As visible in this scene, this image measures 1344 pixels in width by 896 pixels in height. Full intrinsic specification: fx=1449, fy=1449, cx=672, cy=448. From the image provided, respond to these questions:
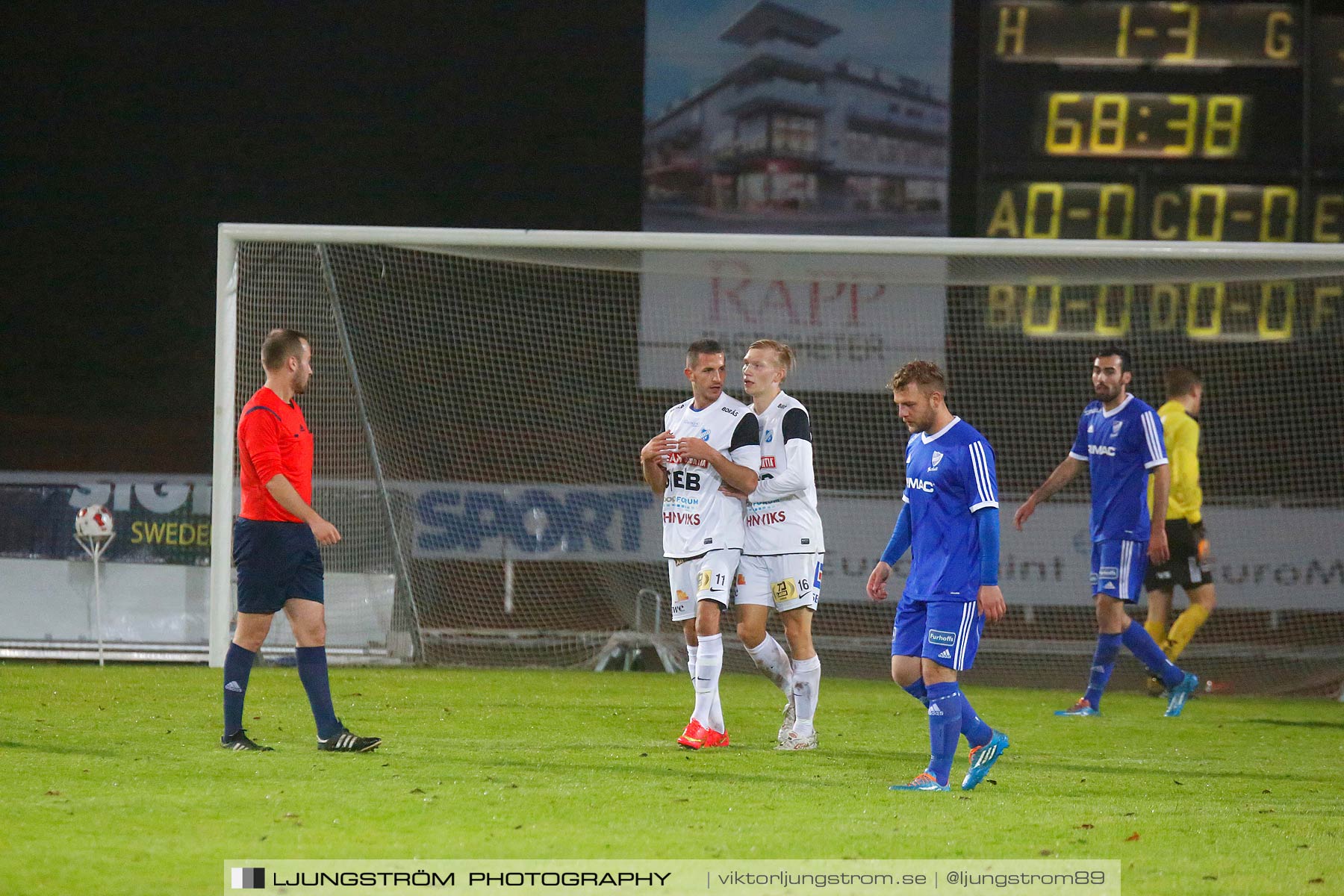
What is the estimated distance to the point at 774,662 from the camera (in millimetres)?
6270

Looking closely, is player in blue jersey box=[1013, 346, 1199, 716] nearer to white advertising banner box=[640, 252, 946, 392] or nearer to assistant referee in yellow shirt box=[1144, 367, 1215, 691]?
assistant referee in yellow shirt box=[1144, 367, 1215, 691]

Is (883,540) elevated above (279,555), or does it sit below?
below

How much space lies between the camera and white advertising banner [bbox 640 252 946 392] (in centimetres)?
1136

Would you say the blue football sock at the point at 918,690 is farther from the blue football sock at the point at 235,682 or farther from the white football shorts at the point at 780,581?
the blue football sock at the point at 235,682

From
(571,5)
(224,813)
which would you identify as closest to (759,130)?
(571,5)

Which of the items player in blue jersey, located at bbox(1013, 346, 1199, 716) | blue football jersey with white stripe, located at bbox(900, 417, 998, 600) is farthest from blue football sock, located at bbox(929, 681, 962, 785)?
player in blue jersey, located at bbox(1013, 346, 1199, 716)

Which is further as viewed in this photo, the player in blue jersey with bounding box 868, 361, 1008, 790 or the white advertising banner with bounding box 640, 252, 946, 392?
the white advertising banner with bounding box 640, 252, 946, 392

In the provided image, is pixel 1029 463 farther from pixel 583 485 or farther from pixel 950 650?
pixel 950 650

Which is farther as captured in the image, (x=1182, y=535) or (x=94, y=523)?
(x=94, y=523)

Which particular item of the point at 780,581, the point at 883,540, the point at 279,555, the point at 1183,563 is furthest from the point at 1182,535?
the point at 279,555

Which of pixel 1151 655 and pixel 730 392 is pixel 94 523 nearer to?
pixel 730 392

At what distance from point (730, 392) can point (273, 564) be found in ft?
22.2

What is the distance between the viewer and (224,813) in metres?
4.30

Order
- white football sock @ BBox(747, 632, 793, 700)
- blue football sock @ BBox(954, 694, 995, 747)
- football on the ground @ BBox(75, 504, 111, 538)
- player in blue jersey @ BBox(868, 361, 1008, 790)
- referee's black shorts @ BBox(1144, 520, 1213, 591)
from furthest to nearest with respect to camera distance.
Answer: football on the ground @ BBox(75, 504, 111, 538) < referee's black shorts @ BBox(1144, 520, 1213, 591) < white football sock @ BBox(747, 632, 793, 700) < blue football sock @ BBox(954, 694, 995, 747) < player in blue jersey @ BBox(868, 361, 1008, 790)
